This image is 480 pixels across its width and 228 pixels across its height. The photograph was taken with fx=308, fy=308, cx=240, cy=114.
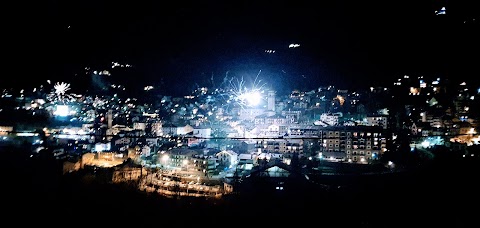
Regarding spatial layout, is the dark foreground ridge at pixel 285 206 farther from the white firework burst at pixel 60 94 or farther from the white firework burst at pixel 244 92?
the white firework burst at pixel 244 92

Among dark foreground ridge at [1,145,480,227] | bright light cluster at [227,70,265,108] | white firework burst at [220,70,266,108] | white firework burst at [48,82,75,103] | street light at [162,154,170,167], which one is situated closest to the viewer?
dark foreground ridge at [1,145,480,227]

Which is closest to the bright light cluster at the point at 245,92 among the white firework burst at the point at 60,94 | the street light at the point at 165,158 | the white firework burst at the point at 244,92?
the white firework burst at the point at 244,92

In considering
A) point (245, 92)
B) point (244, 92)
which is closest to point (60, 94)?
point (244, 92)

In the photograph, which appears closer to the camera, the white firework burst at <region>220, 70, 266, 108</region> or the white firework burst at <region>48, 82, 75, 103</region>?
the white firework burst at <region>48, 82, 75, 103</region>

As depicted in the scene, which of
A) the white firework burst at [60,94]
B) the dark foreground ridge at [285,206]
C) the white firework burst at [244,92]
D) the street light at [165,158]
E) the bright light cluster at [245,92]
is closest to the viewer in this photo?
the dark foreground ridge at [285,206]

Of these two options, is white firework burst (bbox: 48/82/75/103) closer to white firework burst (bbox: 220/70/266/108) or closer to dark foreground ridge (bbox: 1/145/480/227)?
white firework burst (bbox: 220/70/266/108)

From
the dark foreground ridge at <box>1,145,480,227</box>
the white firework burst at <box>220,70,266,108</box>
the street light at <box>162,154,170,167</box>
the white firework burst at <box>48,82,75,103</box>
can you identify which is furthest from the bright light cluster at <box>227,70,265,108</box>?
the dark foreground ridge at <box>1,145,480,227</box>

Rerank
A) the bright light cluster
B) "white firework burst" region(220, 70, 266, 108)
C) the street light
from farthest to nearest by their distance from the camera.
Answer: the bright light cluster
"white firework burst" region(220, 70, 266, 108)
the street light

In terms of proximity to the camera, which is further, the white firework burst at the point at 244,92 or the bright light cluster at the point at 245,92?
the bright light cluster at the point at 245,92

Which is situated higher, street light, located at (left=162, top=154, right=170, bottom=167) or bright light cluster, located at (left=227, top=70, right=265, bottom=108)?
bright light cluster, located at (left=227, top=70, right=265, bottom=108)

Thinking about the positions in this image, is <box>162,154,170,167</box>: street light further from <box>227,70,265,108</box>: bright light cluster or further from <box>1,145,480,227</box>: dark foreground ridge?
<box>227,70,265,108</box>: bright light cluster
